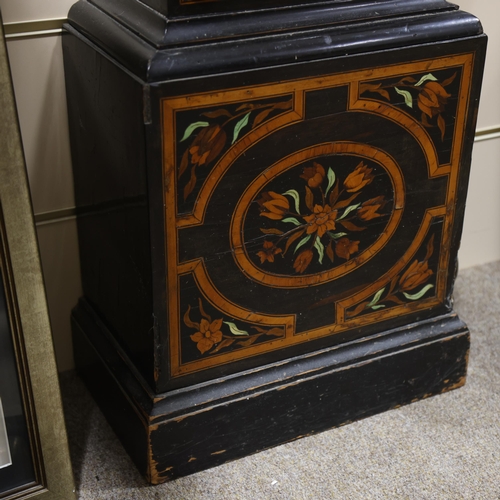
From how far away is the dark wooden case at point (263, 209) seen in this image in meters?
1.29

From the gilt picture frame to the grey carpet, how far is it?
0.13 m

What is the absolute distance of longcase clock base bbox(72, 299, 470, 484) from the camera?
4.94ft

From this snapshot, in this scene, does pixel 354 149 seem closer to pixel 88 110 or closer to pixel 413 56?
pixel 413 56

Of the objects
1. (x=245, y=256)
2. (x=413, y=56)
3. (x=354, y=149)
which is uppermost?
(x=413, y=56)

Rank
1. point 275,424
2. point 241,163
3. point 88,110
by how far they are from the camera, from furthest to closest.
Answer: point 275,424 → point 88,110 → point 241,163

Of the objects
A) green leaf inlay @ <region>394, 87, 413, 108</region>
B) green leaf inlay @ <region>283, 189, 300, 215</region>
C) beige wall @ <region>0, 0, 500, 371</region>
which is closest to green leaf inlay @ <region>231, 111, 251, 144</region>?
green leaf inlay @ <region>283, 189, 300, 215</region>

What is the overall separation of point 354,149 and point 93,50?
0.48 metres

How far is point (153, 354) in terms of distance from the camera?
1447 millimetres

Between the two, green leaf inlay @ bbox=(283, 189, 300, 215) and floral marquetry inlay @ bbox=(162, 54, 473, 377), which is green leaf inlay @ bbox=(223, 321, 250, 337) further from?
green leaf inlay @ bbox=(283, 189, 300, 215)

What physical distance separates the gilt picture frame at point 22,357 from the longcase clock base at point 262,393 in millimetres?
164

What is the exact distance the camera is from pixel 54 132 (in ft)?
5.27

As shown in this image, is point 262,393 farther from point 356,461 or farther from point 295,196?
point 295,196

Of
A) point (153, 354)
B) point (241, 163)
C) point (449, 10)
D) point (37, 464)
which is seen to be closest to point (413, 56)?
point (449, 10)

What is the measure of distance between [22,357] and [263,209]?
47cm
